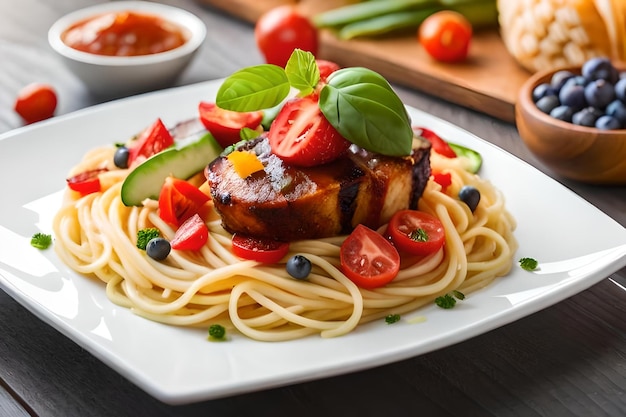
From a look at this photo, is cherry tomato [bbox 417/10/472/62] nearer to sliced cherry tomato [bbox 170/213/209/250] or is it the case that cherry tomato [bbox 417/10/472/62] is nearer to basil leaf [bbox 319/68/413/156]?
basil leaf [bbox 319/68/413/156]

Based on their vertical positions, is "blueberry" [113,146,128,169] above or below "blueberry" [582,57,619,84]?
below

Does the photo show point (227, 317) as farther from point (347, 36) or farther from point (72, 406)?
point (347, 36)

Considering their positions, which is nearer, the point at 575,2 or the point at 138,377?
the point at 138,377

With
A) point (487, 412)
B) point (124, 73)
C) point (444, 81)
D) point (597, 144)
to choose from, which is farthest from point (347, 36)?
point (487, 412)

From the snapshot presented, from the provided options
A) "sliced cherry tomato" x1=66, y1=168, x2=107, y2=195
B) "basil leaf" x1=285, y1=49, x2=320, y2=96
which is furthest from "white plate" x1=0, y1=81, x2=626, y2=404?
"basil leaf" x1=285, y1=49, x2=320, y2=96

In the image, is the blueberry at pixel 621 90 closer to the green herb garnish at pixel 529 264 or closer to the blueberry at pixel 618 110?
the blueberry at pixel 618 110

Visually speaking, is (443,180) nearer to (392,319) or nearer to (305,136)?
(305,136)
